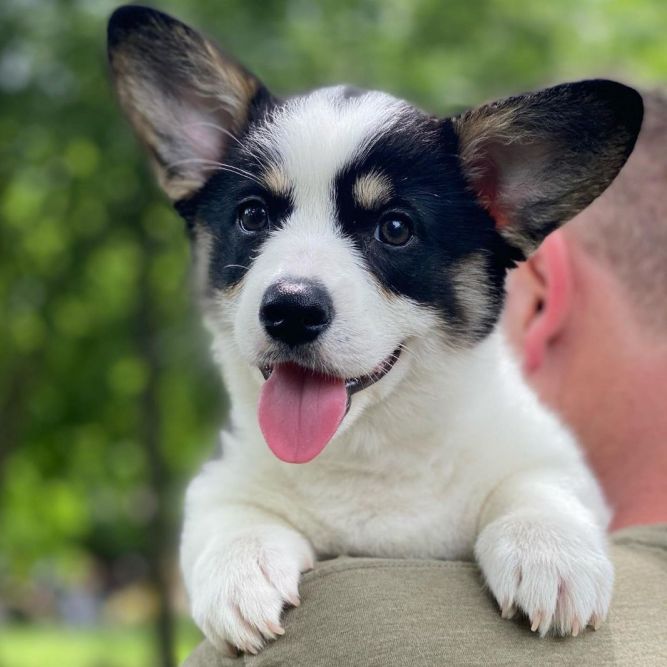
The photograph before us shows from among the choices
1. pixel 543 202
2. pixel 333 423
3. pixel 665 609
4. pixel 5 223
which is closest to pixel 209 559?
pixel 333 423

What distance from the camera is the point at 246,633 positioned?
245cm

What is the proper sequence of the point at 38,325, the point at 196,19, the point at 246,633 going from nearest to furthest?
the point at 246,633 < the point at 196,19 < the point at 38,325

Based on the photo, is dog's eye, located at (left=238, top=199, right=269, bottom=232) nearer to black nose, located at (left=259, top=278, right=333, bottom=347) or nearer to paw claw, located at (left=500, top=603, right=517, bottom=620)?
black nose, located at (left=259, top=278, right=333, bottom=347)

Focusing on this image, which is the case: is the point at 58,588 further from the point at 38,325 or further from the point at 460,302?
the point at 460,302

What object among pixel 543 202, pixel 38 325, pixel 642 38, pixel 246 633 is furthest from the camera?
pixel 38 325


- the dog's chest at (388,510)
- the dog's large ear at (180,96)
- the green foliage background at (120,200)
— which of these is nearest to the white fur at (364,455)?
the dog's chest at (388,510)

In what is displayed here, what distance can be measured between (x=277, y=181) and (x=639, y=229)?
1.42 metres

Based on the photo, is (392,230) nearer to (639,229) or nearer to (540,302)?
(540,302)

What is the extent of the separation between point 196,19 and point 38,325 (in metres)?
6.28

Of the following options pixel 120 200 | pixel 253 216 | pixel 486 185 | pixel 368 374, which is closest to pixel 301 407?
pixel 368 374

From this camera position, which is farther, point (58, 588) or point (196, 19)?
point (58, 588)

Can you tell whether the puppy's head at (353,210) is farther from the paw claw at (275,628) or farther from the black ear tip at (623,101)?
the paw claw at (275,628)

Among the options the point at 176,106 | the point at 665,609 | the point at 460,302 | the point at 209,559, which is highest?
the point at 176,106

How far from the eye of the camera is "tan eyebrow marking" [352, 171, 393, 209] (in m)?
2.85
